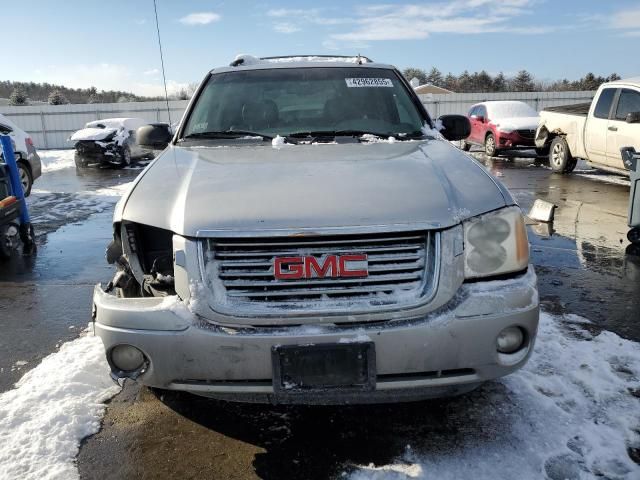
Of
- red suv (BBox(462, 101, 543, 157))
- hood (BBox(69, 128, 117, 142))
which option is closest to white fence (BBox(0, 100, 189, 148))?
hood (BBox(69, 128, 117, 142))

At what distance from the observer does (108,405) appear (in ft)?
9.49

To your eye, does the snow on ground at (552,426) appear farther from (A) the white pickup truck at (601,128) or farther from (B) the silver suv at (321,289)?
(A) the white pickup truck at (601,128)

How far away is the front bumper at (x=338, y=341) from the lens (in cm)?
214

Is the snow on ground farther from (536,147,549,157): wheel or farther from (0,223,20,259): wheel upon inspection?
(536,147,549,157): wheel

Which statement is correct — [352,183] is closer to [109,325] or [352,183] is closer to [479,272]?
[479,272]

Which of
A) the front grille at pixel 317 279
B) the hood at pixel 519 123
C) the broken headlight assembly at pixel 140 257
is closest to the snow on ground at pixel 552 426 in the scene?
the front grille at pixel 317 279

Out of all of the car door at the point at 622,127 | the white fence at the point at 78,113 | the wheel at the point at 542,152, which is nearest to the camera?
the car door at the point at 622,127

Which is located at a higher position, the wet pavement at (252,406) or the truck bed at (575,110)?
the truck bed at (575,110)

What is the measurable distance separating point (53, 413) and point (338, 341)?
1647mm

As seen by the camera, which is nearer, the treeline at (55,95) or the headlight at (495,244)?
the headlight at (495,244)

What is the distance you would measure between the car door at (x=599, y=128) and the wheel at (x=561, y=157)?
128 centimetres

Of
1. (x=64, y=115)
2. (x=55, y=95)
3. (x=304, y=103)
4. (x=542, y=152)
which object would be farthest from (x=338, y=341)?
(x=55, y=95)

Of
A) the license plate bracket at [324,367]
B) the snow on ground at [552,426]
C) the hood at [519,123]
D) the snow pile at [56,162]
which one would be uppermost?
the hood at [519,123]

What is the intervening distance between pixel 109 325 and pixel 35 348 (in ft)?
6.02
